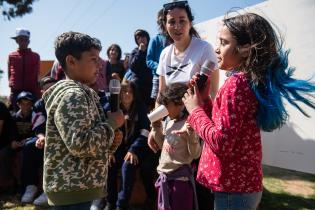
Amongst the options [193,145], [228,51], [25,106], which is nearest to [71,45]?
[228,51]

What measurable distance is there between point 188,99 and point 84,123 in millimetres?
545

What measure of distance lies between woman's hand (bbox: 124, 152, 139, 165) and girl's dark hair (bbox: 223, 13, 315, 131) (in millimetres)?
2155

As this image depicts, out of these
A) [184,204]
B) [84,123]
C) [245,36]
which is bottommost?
[184,204]

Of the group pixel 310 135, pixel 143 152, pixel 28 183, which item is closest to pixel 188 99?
pixel 143 152

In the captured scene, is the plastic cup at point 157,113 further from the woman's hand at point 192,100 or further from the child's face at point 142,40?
the child's face at point 142,40

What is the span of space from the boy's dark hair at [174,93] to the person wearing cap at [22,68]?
3598 mm

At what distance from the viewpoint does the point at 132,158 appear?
144 inches

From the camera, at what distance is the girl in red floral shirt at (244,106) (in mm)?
1604

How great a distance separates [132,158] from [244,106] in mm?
2234

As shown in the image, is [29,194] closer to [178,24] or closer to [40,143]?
[40,143]

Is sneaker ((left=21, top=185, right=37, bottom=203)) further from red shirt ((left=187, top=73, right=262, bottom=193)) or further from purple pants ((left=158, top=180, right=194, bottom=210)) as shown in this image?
red shirt ((left=187, top=73, right=262, bottom=193))

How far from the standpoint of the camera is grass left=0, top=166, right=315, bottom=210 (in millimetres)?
3738

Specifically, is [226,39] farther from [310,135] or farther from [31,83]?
[31,83]

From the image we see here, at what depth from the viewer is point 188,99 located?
6.00ft
